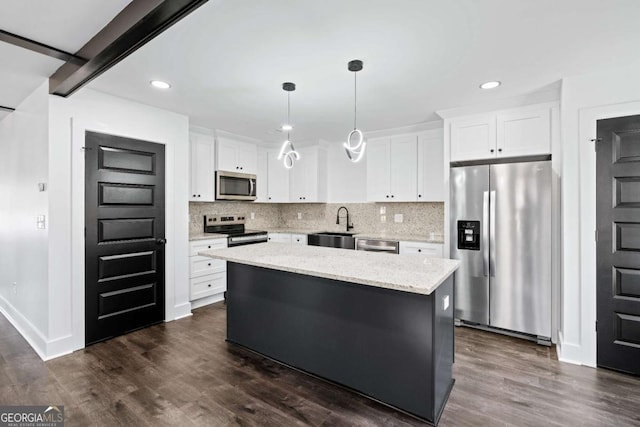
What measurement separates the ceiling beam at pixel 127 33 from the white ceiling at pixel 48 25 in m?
0.05

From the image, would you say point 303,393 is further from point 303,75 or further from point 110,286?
point 303,75

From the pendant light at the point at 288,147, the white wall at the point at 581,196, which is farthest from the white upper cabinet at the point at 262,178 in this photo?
the white wall at the point at 581,196

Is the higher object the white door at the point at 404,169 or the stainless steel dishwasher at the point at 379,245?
the white door at the point at 404,169

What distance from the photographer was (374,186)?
4684 mm

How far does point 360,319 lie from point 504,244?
1.96 metres

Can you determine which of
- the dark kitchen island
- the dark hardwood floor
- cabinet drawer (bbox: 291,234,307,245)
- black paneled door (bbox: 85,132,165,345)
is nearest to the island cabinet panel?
the dark kitchen island

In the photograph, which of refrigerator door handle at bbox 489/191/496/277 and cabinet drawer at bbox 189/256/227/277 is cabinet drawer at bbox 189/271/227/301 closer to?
cabinet drawer at bbox 189/256/227/277

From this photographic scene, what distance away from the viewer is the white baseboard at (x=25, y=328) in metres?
2.82

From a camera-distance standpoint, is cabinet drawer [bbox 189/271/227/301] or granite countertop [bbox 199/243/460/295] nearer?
granite countertop [bbox 199/243/460/295]

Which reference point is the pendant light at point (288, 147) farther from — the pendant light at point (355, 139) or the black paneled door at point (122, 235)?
the black paneled door at point (122, 235)

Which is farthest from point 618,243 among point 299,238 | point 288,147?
point 299,238

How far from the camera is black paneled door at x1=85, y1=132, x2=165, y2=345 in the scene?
9.88ft

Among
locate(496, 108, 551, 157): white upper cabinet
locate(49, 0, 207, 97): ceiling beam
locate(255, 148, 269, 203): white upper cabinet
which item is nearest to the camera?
locate(49, 0, 207, 97): ceiling beam

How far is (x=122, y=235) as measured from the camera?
3.22 meters
